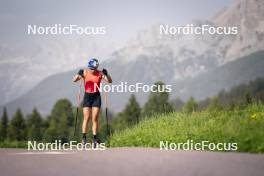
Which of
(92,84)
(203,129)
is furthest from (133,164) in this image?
(203,129)

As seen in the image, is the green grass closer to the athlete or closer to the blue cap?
the athlete

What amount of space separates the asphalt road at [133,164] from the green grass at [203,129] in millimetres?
2416

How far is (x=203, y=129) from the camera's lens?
1633cm

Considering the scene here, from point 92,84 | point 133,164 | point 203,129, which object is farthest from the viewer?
point 203,129

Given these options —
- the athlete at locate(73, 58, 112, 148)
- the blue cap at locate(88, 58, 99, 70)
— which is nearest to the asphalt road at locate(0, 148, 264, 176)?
the athlete at locate(73, 58, 112, 148)

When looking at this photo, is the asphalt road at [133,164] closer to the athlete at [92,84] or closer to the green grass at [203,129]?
the green grass at [203,129]

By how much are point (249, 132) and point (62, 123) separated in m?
125

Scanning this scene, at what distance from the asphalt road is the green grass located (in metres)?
2.42

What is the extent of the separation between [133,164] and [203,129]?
246 inches

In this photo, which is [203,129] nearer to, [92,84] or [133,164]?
[92,84]

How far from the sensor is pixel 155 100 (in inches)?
5157

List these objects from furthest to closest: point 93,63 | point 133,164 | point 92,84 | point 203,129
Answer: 1. point 203,129
2. point 92,84
3. point 93,63
4. point 133,164

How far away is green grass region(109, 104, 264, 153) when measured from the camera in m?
14.5

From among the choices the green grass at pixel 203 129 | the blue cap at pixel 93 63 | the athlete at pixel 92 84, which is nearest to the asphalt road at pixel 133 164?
the green grass at pixel 203 129
